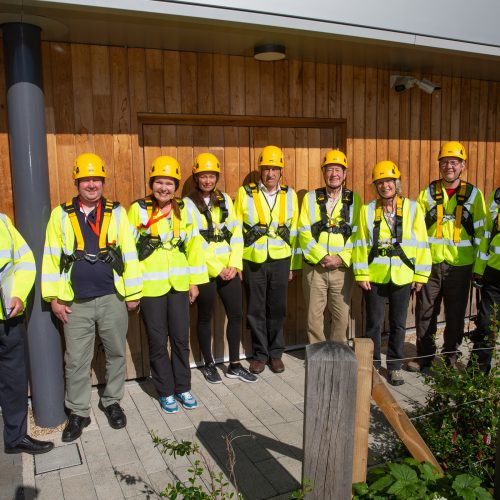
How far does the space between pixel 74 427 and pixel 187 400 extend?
1.01 meters

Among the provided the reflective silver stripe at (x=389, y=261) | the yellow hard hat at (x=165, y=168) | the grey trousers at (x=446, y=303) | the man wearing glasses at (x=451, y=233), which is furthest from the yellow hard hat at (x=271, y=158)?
the grey trousers at (x=446, y=303)

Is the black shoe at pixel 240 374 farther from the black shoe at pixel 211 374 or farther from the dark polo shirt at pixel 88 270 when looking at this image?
the dark polo shirt at pixel 88 270

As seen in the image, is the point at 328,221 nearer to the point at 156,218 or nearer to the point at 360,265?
the point at 360,265

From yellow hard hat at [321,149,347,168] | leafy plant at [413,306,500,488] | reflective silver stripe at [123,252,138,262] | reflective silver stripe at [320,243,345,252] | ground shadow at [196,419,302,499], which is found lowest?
ground shadow at [196,419,302,499]

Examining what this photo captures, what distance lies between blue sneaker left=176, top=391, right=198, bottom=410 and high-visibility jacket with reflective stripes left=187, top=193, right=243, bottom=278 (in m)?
1.15

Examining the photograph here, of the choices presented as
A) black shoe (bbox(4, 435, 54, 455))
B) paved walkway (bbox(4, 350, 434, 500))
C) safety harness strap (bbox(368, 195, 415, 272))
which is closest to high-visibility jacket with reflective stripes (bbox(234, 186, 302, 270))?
safety harness strap (bbox(368, 195, 415, 272))

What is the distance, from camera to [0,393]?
4.06 metres

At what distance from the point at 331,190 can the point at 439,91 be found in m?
2.50

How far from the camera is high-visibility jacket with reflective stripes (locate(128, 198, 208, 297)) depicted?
461 centimetres

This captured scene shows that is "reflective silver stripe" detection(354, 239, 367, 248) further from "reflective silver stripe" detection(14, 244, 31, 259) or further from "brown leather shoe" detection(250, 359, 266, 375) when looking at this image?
"reflective silver stripe" detection(14, 244, 31, 259)

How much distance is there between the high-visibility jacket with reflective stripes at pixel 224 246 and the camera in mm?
5121

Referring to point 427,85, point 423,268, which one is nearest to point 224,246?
point 423,268

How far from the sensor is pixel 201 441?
4.26 m

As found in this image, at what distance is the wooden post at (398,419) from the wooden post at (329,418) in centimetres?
43
